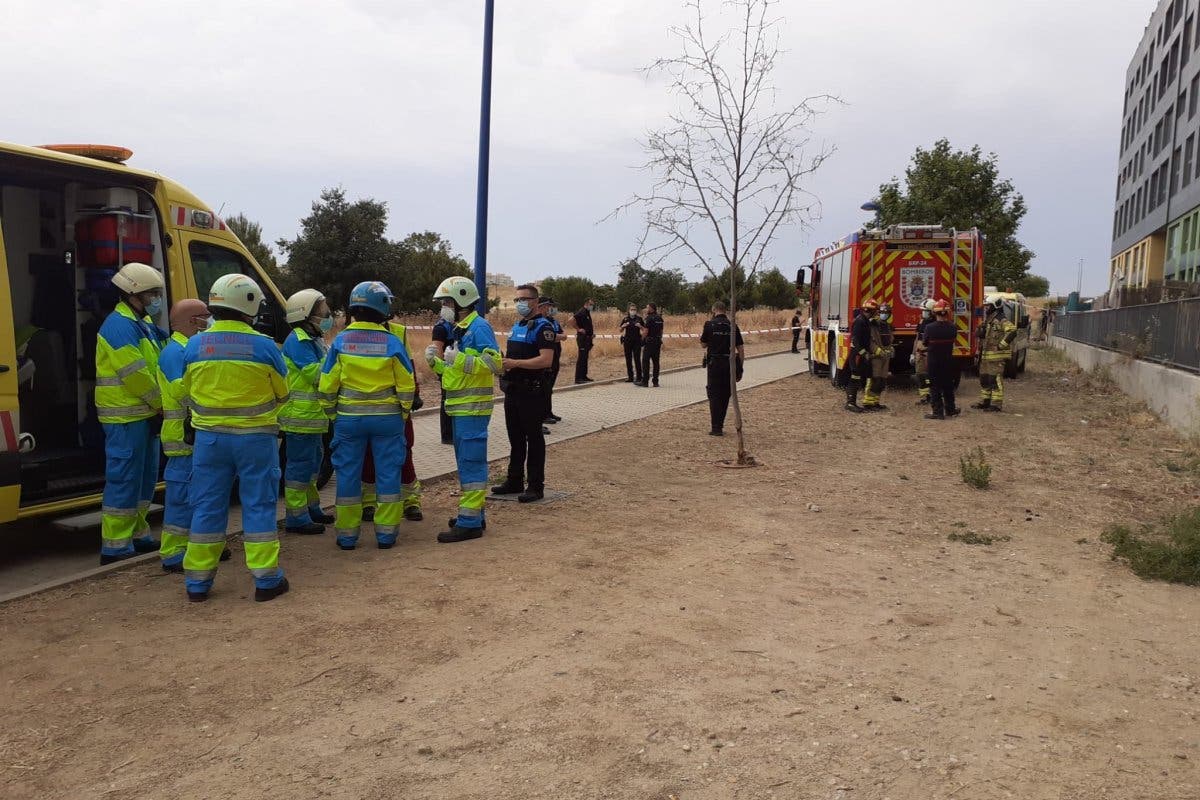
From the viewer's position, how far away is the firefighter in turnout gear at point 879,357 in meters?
14.7

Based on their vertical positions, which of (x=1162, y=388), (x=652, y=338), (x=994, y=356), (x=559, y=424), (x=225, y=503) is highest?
(x=652, y=338)

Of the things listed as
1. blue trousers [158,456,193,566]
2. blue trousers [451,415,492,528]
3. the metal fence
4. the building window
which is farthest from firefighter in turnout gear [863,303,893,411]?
the building window

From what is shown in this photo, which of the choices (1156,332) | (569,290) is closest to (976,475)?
(1156,332)

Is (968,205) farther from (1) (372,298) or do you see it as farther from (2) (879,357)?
(1) (372,298)

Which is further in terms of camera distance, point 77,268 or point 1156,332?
point 1156,332

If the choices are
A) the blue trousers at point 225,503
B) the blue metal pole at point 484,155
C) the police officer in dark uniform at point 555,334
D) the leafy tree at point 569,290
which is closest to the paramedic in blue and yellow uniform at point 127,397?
the blue trousers at point 225,503

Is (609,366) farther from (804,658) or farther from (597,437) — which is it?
(804,658)

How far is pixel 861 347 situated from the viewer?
1467cm

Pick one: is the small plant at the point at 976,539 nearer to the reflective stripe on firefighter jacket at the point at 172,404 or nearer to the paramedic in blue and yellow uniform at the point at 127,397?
the reflective stripe on firefighter jacket at the point at 172,404

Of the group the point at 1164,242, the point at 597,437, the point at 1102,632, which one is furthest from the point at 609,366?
the point at 1164,242

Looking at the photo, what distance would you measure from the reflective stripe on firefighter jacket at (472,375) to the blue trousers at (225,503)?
161 centimetres

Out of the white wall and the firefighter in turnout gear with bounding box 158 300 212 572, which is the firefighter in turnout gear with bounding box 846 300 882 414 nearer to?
the white wall

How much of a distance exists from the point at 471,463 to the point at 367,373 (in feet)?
3.43

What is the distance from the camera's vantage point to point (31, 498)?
5961mm
